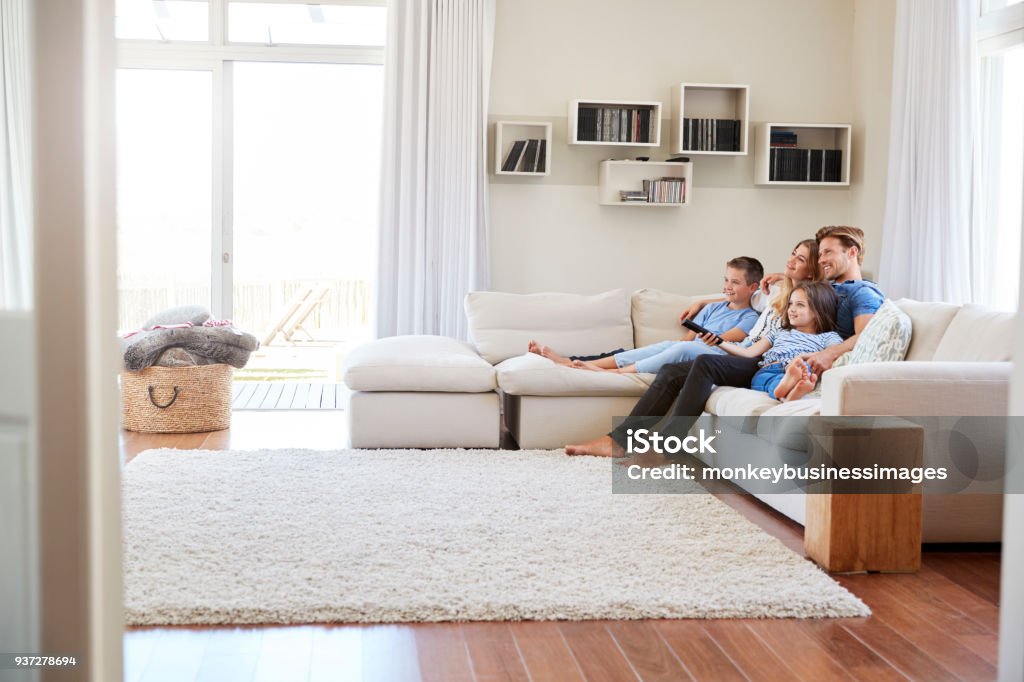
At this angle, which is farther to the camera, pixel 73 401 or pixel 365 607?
pixel 365 607

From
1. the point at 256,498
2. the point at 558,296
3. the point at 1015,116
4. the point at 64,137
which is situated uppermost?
the point at 1015,116

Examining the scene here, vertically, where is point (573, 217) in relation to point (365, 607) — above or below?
above

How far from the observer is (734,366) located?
4379 mm

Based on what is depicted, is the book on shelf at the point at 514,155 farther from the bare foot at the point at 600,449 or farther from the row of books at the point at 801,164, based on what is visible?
the bare foot at the point at 600,449

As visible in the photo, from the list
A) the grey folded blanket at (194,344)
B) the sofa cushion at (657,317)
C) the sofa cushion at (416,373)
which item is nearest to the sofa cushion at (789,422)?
the sofa cushion at (416,373)

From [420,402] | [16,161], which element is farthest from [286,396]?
[16,161]

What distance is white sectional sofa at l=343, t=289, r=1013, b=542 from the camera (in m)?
3.16

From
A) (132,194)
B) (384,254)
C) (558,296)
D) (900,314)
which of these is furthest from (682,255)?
(132,194)

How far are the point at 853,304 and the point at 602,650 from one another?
7.89ft

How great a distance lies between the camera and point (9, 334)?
47.0 inches

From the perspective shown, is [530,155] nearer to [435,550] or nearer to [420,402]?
[420,402]

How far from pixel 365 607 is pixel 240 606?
1.04ft

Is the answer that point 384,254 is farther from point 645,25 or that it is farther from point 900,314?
point 900,314

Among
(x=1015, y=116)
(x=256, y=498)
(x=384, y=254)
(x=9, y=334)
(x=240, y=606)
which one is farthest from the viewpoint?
(x=384, y=254)
